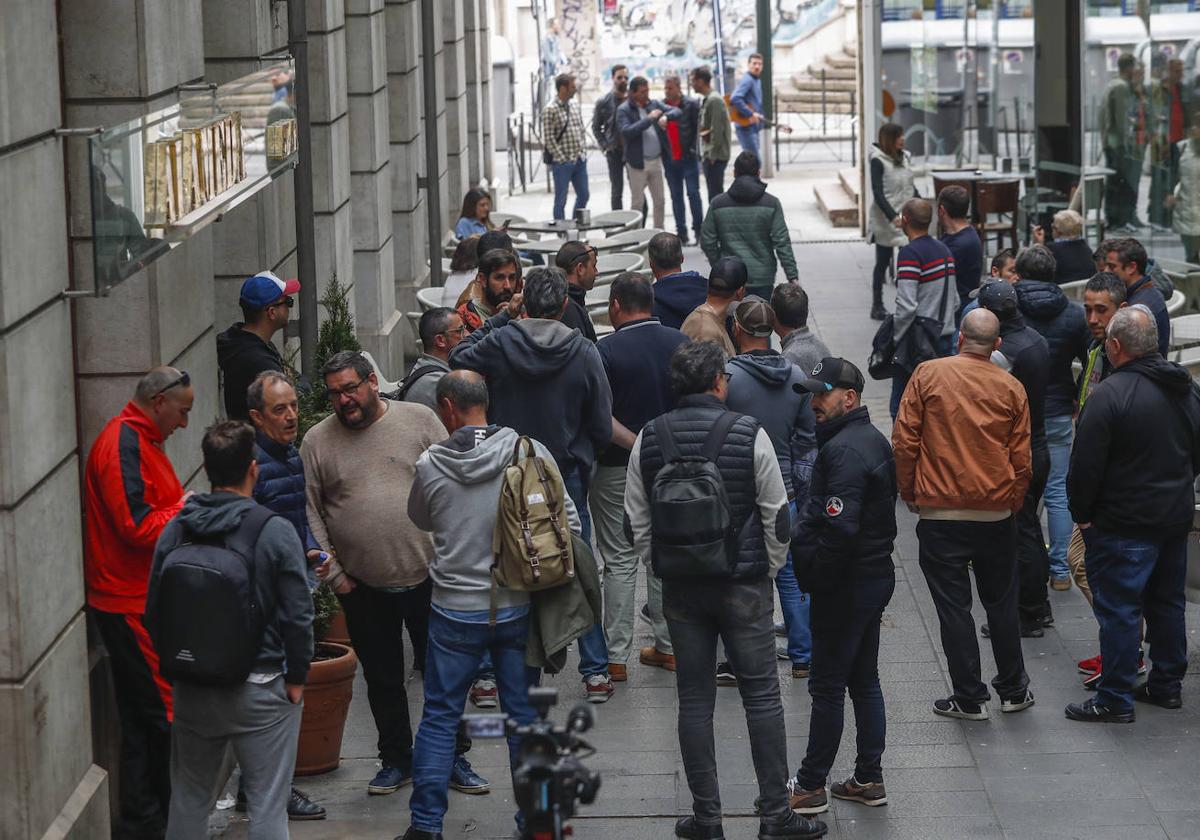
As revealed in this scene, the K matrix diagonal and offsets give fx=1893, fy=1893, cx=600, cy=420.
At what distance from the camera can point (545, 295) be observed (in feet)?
29.6

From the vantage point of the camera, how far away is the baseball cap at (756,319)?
892cm

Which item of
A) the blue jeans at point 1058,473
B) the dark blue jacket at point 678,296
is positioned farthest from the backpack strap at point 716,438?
the dark blue jacket at point 678,296

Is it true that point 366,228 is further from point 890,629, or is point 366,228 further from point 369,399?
point 369,399

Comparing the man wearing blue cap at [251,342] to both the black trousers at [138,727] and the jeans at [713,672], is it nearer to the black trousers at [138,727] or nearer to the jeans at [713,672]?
the black trousers at [138,727]

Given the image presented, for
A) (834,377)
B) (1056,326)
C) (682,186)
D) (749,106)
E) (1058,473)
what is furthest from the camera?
(749,106)

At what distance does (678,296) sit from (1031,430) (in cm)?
260

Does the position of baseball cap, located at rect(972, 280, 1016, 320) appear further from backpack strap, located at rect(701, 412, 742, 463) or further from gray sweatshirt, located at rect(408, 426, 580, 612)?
gray sweatshirt, located at rect(408, 426, 580, 612)

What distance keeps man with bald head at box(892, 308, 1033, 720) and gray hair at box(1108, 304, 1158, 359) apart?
21.0 inches

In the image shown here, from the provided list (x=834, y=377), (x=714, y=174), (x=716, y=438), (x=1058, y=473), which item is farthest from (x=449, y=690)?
(x=714, y=174)

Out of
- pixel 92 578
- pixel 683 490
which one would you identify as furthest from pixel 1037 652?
pixel 92 578

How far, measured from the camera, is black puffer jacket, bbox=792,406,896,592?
24.5 ft

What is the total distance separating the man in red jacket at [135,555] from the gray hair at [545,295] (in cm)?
226

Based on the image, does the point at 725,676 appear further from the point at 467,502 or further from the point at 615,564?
the point at 467,502

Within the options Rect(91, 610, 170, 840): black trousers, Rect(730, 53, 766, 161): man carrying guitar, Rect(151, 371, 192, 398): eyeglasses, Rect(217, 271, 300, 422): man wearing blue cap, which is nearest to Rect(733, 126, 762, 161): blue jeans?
Rect(730, 53, 766, 161): man carrying guitar
